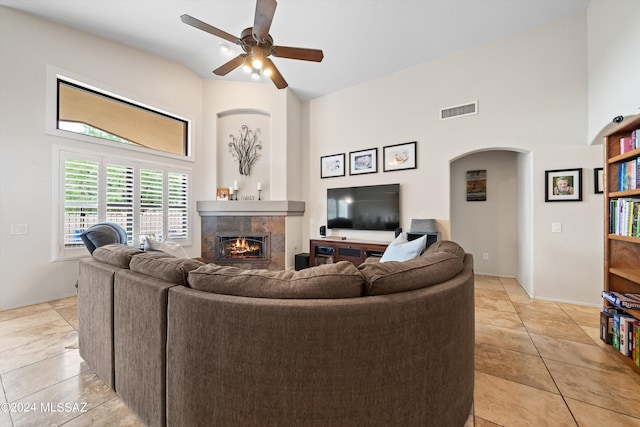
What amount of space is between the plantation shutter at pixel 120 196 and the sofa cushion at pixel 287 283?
3555 mm

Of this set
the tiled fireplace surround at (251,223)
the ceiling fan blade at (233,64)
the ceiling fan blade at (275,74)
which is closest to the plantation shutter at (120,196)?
the tiled fireplace surround at (251,223)

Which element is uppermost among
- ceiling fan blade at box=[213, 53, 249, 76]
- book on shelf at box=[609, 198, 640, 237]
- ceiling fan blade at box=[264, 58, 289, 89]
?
ceiling fan blade at box=[213, 53, 249, 76]

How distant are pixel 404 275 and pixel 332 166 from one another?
12.9 feet

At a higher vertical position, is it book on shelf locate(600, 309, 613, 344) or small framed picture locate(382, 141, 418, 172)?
small framed picture locate(382, 141, 418, 172)

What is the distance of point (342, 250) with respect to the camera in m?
4.34

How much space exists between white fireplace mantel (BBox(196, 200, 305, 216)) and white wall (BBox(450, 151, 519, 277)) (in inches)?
122

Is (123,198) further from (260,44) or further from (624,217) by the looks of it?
(624,217)

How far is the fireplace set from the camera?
4.78 meters

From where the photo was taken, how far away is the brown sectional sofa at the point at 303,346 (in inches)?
37.3

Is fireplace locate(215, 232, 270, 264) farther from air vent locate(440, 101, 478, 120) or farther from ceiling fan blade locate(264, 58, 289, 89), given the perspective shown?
air vent locate(440, 101, 478, 120)

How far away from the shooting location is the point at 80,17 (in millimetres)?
3170

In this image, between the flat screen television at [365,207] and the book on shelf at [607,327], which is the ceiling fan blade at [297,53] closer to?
the flat screen television at [365,207]

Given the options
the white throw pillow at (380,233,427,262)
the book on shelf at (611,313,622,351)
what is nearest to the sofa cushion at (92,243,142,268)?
the white throw pillow at (380,233,427,262)

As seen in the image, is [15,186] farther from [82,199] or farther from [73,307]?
[73,307]
